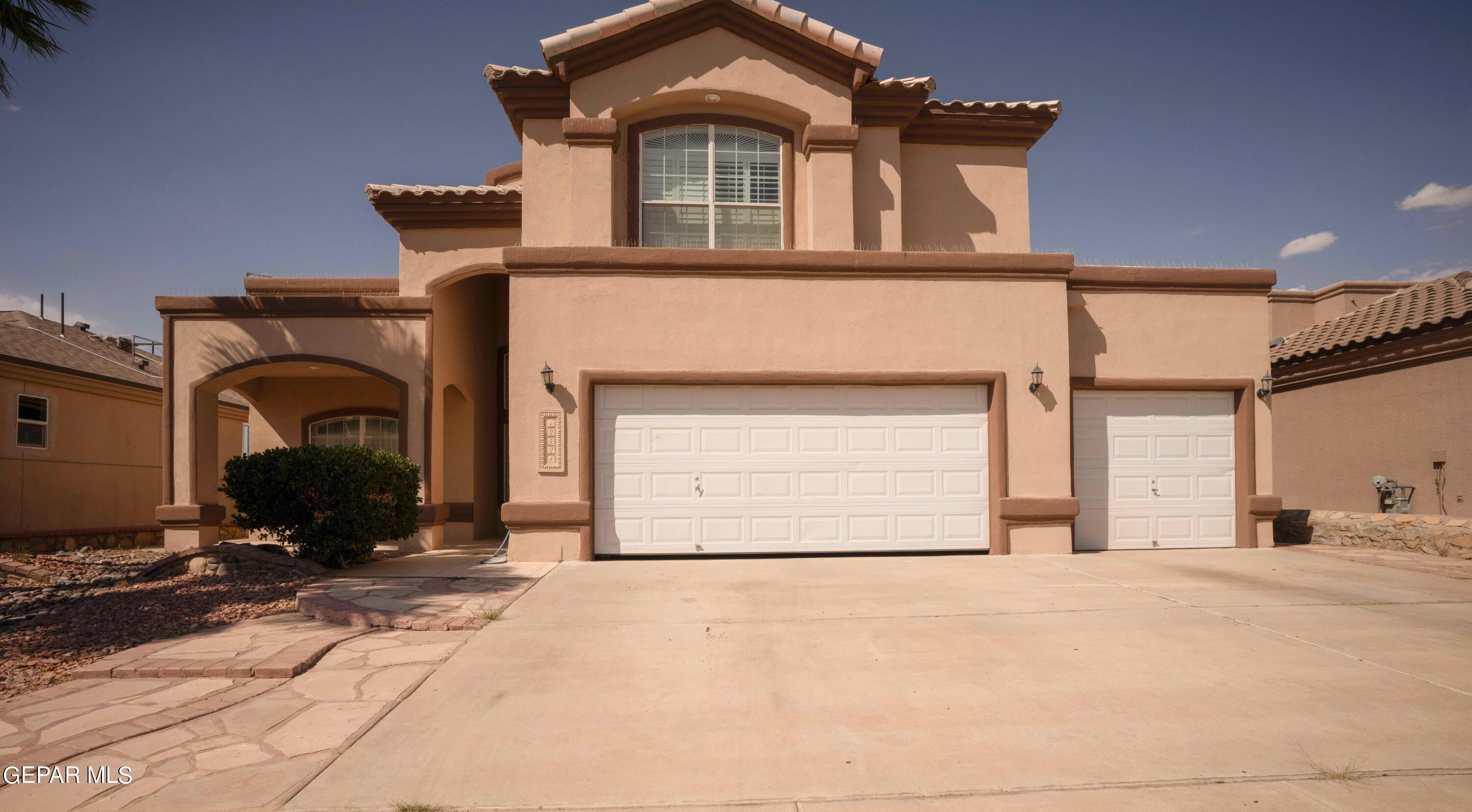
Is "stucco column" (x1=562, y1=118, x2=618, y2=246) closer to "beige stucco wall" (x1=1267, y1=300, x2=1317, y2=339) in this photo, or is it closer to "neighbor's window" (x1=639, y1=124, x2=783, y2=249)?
"neighbor's window" (x1=639, y1=124, x2=783, y2=249)

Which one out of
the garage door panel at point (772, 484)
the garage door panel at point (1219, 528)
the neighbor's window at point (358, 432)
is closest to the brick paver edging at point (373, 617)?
the garage door panel at point (772, 484)

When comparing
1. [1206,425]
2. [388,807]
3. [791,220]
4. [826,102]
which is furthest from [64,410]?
[1206,425]

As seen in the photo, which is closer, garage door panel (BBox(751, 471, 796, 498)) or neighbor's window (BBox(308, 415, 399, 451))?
garage door panel (BBox(751, 471, 796, 498))

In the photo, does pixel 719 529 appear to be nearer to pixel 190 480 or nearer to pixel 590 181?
pixel 590 181

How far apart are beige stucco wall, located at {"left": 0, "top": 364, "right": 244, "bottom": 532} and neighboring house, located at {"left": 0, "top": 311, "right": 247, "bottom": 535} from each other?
0.05 ft

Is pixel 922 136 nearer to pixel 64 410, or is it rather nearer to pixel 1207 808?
pixel 1207 808

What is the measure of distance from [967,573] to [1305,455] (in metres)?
9.81

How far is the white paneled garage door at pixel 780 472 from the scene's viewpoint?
1062cm

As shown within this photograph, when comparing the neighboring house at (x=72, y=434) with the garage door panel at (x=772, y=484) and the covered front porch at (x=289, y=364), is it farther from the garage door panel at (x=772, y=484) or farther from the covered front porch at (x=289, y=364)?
the garage door panel at (x=772, y=484)

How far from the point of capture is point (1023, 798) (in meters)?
3.76

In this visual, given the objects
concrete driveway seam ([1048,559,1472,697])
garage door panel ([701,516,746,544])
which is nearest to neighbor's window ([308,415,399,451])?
garage door panel ([701,516,746,544])

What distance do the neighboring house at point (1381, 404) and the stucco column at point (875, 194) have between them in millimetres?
8188

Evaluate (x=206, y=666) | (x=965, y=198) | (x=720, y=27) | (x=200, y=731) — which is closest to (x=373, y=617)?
(x=206, y=666)

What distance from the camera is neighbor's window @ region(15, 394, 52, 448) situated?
598 inches
